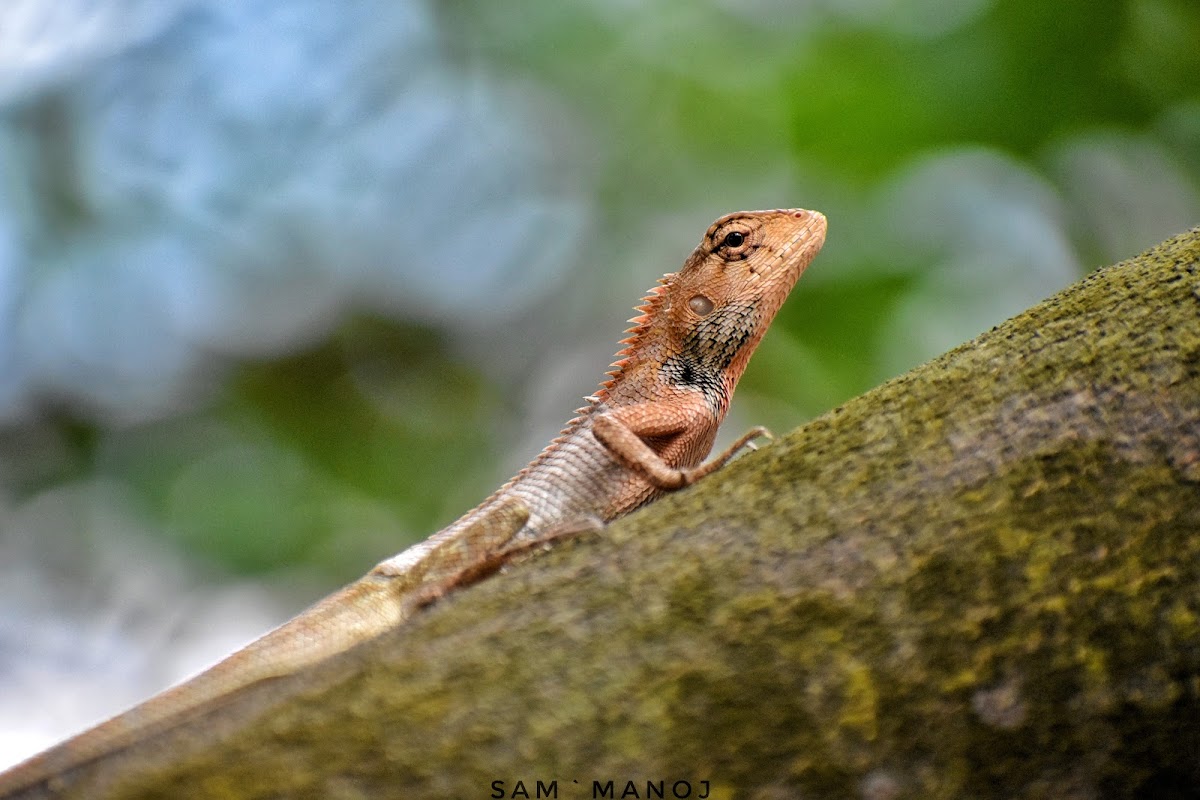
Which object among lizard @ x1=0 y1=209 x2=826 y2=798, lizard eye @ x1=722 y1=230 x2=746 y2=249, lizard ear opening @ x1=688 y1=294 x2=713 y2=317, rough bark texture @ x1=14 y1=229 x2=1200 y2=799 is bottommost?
rough bark texture @ x1=14 y1=229 x2=1200 y2=799

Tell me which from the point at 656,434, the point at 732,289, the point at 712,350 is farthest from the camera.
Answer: the point at 732,289

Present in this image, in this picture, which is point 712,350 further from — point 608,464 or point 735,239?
point 608,464

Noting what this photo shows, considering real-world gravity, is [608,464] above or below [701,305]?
below

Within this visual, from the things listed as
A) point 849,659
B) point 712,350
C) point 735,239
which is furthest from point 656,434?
point 849,659

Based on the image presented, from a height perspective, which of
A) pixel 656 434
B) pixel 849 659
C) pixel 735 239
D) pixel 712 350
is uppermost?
pixel 735 239

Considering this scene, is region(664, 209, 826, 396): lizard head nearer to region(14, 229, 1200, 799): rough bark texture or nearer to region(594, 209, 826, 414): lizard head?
region(594, 209, 826, 414): lizard head

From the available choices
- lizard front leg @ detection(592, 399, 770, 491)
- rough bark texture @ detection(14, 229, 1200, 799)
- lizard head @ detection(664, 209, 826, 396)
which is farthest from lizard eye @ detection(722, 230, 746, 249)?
rough bark texture @ detection(14, 229, 1200, 799)
